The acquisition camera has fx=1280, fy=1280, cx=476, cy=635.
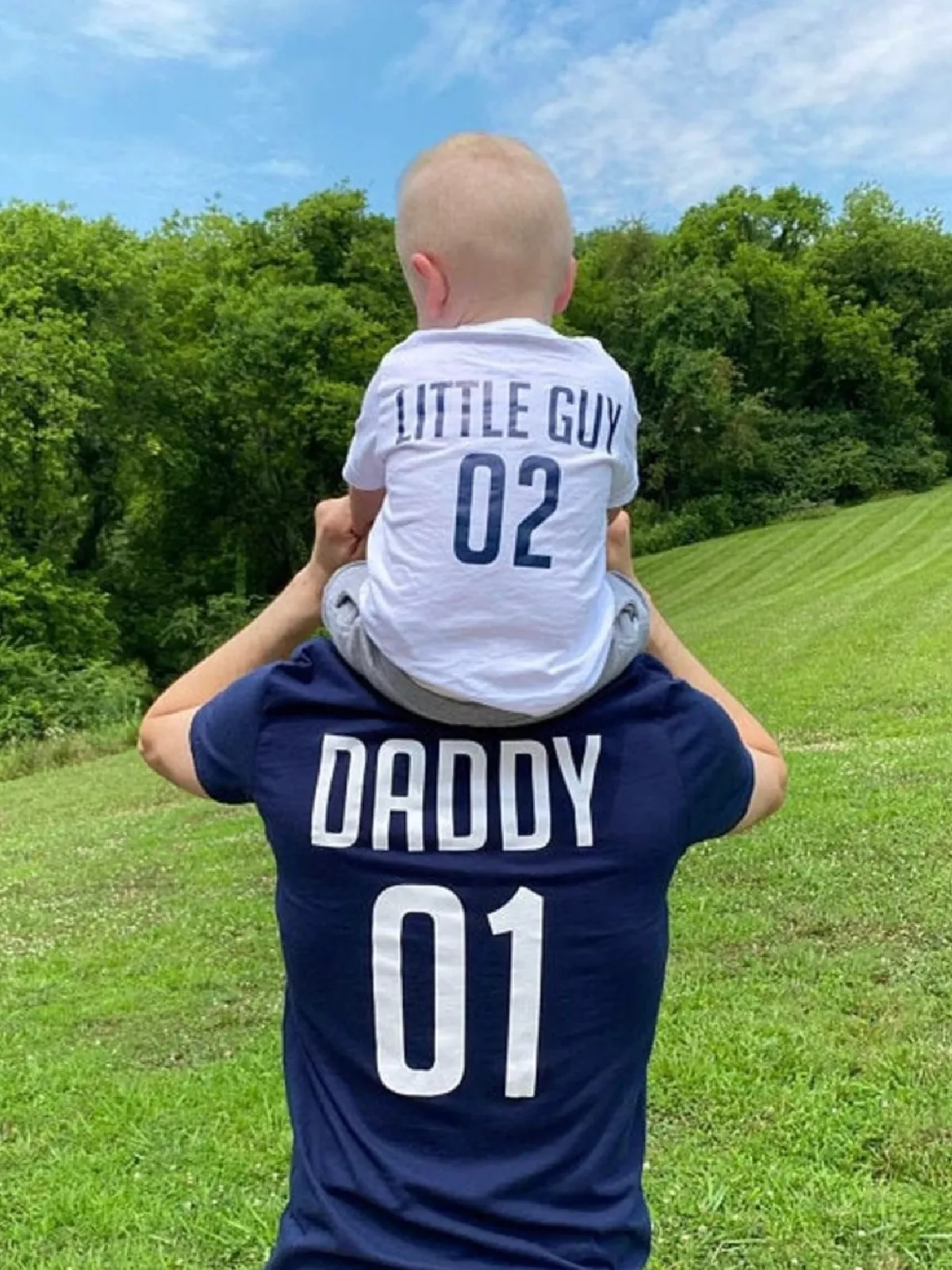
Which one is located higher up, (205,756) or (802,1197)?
(205,756)

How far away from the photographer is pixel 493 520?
116 centimetres

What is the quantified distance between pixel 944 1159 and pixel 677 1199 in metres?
0.83

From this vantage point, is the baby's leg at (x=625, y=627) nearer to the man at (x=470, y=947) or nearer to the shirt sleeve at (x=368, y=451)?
the man at (x=470, y=947)

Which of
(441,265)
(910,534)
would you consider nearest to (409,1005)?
(441,265)

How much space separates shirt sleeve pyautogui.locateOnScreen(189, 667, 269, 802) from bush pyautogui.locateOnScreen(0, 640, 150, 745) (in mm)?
21833

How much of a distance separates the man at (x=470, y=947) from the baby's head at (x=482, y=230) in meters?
0.37

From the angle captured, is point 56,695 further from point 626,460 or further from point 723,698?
point 626,460

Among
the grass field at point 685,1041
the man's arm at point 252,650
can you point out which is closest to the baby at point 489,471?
the man's arm at point 252,650

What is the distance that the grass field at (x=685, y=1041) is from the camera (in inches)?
149

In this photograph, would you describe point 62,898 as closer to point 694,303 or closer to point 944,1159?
point 944,1159

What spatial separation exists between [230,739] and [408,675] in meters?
0.23

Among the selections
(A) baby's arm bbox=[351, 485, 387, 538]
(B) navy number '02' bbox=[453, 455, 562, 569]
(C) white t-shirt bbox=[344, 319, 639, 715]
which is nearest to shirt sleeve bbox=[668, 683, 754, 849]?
(C) white t-shirt bbox=[344, 319, 639, 715]

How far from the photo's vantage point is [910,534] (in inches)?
1281

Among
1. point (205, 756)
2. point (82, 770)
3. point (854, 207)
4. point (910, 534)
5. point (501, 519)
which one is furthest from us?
point (854, 207)
